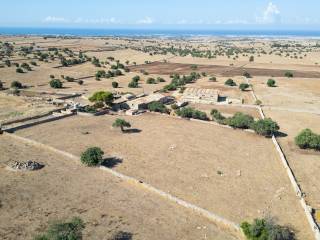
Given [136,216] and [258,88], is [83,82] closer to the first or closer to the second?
[258,88]

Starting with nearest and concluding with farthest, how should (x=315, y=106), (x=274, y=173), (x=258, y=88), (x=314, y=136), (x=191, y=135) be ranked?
1. (x=274, y=173)
2. (x=314, y=136)
3. (x=191, y=135)
4. (x=315, y=106)
5. (x=258, y=88)

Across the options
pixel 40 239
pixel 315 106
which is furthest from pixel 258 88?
pixel 40 239

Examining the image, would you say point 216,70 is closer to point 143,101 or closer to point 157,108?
point 143,101

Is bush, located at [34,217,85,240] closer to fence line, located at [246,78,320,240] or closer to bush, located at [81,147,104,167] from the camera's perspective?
bush, located at [81,147,104,167]

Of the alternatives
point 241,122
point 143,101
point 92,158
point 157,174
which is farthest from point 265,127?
point 143,101

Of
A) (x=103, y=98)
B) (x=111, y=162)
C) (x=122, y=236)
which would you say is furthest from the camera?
(x=103, y=98)

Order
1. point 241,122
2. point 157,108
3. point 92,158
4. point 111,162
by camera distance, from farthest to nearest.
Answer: point 157,108, point 241,122, point 111,162, point 92,158
